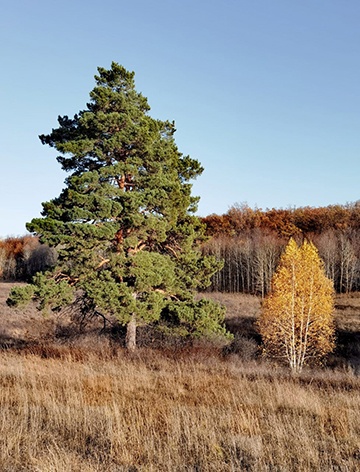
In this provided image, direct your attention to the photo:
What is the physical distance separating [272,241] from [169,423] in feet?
215

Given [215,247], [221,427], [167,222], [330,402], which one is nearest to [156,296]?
[167,222]

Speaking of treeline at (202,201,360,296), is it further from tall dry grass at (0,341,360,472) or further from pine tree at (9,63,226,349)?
tall dry grass at (0,341,360,472)

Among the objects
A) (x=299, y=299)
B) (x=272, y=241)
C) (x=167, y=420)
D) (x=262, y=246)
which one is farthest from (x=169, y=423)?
(x=272, y=241)

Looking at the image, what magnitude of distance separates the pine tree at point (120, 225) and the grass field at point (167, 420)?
344cm

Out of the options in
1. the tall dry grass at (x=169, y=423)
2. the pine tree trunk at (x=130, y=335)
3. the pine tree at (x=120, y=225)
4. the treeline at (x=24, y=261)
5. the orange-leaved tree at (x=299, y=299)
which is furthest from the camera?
the treeline at (x=24, y=261)

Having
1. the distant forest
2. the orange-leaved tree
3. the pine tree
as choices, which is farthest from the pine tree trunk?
the distant forest

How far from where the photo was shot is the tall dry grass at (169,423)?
425cm

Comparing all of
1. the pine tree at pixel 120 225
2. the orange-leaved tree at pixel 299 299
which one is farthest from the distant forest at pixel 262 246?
the pine tree at pixel 120 225

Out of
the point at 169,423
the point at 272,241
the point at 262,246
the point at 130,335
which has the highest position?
the point at 272,241

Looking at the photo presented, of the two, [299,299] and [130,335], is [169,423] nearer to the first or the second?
[130,335]

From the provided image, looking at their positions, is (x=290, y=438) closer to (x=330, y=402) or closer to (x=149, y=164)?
(x=330, y=402)

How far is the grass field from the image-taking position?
168 inches

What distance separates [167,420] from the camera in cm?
562

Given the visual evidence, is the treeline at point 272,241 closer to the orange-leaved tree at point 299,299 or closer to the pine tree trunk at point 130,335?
the orange-leaved tree at point 299,299
